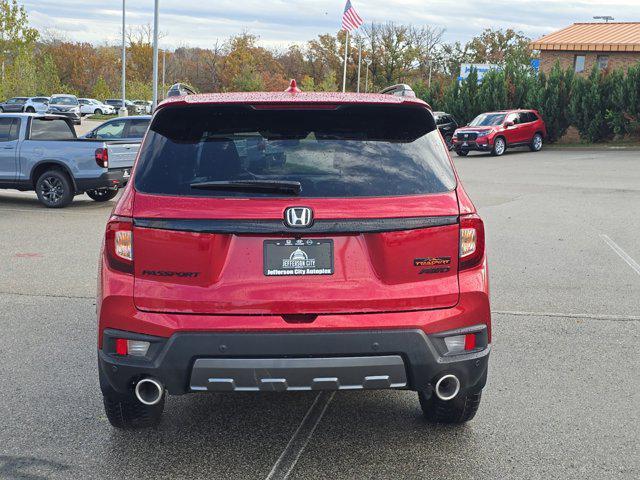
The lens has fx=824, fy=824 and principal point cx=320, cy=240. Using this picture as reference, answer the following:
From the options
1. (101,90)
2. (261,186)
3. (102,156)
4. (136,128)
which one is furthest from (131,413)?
(101,90)

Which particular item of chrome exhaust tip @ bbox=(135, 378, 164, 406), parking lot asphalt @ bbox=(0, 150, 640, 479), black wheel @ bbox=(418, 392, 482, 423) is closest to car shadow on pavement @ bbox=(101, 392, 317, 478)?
parking lot asphalt @ bbox=(0, 150, 640, 479)

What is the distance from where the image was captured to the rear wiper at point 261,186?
3766 millimetres

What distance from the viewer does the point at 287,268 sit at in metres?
3.75

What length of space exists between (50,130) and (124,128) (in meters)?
2.78

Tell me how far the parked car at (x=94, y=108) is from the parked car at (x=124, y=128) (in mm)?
54688

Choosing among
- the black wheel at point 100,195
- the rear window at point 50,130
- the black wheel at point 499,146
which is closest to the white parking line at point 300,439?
the rear window at point 50,130

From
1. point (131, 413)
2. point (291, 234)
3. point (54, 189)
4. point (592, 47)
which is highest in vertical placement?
point (592, 47)

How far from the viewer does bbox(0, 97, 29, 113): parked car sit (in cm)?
5478

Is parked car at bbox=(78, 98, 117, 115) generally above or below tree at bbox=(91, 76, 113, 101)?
below

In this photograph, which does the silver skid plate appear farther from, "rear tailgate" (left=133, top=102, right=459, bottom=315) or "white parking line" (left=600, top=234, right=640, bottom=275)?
"white parking line" (left=600, top=234, right=640, bottom=275)

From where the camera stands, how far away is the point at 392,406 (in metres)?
5.00

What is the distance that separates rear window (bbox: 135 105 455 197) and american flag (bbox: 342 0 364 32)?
128 ft

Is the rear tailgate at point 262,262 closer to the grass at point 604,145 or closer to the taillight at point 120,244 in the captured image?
the taillight at point 120,244

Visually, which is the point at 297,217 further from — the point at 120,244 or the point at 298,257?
the point at 120,244
